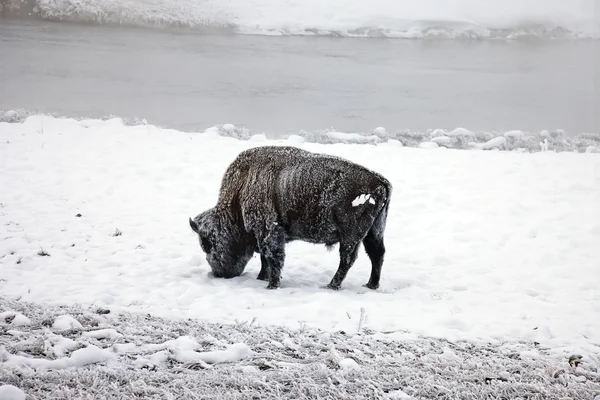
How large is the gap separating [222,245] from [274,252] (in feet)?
2.40

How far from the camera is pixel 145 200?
10102 mm

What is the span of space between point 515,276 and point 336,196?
271 cm

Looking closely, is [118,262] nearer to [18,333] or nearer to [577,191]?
[18,333]

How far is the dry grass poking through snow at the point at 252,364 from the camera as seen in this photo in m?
3.34

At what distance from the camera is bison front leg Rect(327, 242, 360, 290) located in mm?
6270

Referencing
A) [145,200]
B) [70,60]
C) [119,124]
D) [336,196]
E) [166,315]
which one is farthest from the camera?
[70,60]

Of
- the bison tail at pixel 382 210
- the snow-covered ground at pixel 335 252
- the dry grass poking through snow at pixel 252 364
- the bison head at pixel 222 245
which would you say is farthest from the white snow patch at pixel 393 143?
the dry grass poking through snow at pixel 252 364

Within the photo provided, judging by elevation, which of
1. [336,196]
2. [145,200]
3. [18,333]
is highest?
[336,196]

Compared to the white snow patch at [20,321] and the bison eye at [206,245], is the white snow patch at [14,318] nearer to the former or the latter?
the white snow patch at [20,321]

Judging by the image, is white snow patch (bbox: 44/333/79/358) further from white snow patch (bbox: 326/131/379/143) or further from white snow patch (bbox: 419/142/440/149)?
white snow patch (bbox: 326/131/379/143)

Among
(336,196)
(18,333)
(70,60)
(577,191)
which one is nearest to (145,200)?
(336,196)

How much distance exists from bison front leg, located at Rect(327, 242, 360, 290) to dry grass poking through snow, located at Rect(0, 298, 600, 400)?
5.60ft

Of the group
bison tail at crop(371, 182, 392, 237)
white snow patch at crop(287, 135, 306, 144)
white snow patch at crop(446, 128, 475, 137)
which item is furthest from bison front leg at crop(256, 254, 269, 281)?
white snow patch at crop(446, 128, 475, 137)

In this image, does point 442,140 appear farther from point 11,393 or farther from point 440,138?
point 11,393
